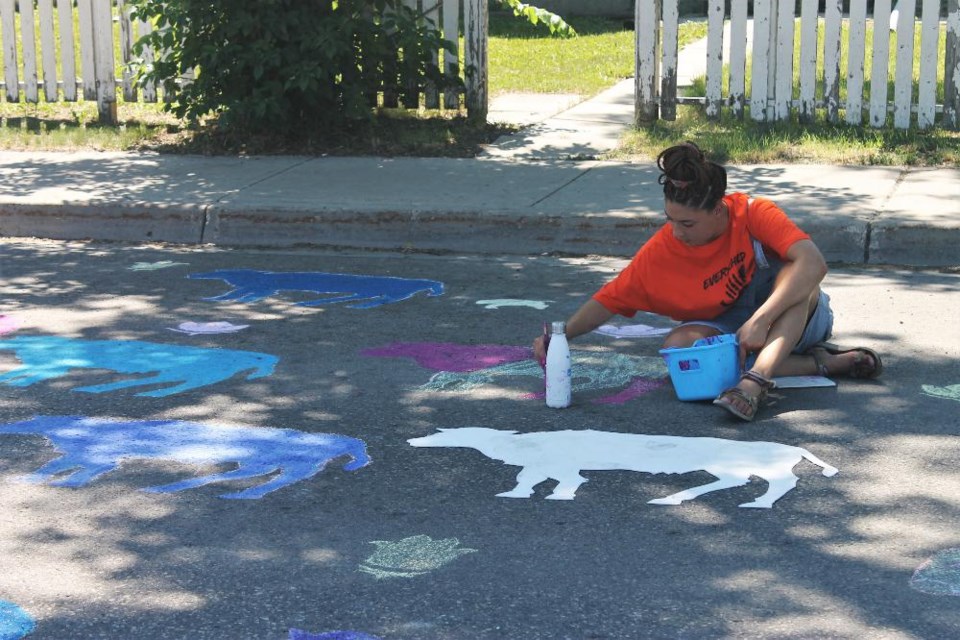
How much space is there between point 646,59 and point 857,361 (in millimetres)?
5711

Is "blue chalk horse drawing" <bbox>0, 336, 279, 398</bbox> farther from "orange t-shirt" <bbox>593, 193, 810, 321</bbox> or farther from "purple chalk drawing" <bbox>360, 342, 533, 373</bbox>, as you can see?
"orange t-shirt" <bbox>593, 193, 810, 321</bbox>

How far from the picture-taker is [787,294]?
500 cm

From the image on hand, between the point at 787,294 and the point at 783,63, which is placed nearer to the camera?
the point at 787,294

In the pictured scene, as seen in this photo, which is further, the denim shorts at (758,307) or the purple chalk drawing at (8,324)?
the purple chalk drawing at (8,324)

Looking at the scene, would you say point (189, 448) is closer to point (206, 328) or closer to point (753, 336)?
point (206, 328)

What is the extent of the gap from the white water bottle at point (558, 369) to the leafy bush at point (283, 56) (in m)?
5.45

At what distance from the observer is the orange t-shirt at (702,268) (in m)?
5.17

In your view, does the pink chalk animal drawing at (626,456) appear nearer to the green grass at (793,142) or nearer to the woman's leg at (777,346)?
the woman's leg at (777,346)

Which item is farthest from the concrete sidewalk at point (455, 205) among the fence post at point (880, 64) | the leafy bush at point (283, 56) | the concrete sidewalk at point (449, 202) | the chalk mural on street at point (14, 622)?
the chalk mural on street at point (14, 622)

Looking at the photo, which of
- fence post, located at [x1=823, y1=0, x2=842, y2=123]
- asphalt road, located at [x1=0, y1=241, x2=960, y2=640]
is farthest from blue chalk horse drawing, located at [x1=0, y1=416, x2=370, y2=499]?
fence post, located at [x1=823, y1=0, x2=842, y2=123]

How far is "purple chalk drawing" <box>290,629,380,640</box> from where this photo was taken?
3.35 metres

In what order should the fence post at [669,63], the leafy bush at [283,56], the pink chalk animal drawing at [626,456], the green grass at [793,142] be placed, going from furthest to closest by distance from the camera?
the fence post at [669,63], the leafy bush at [283,56], the green grass at [793,142], the pink chalk animal drawing at [626,456]

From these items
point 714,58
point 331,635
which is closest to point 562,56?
point 714,58

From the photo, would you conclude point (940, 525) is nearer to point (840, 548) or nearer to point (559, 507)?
point (840, 548)
